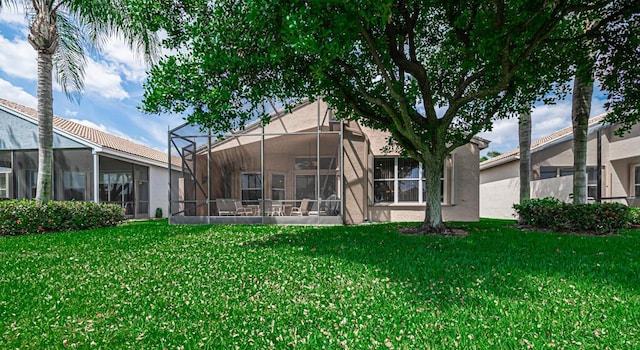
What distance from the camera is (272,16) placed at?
526 cm

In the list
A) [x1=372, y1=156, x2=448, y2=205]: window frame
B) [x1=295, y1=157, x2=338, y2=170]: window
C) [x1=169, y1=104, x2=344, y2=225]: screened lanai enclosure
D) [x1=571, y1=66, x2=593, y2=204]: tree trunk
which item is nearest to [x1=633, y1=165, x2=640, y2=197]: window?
[x1=571, y1=66, x2=593, y2=204]: tree trunk

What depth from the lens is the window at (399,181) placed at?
41.0ft

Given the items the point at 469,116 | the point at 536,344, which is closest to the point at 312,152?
the point at 469,116

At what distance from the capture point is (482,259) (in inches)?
212

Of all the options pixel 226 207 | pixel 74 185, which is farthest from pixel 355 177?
pixel 74 185

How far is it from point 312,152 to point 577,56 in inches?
418

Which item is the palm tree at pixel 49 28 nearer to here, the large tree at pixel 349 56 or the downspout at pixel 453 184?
the large tree at pixel 349 56

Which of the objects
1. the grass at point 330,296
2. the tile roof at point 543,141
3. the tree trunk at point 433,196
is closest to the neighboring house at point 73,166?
the grass at point 330,296

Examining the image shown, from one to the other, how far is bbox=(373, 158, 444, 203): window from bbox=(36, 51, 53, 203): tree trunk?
12079 mm

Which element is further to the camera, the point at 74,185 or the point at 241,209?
the point at 74,185

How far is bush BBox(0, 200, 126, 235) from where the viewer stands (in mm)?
9633

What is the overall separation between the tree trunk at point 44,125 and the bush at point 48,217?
1.61 ft

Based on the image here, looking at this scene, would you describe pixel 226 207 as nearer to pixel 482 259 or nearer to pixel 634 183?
pixel 482 259

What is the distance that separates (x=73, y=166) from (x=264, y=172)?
10751 millimetres
